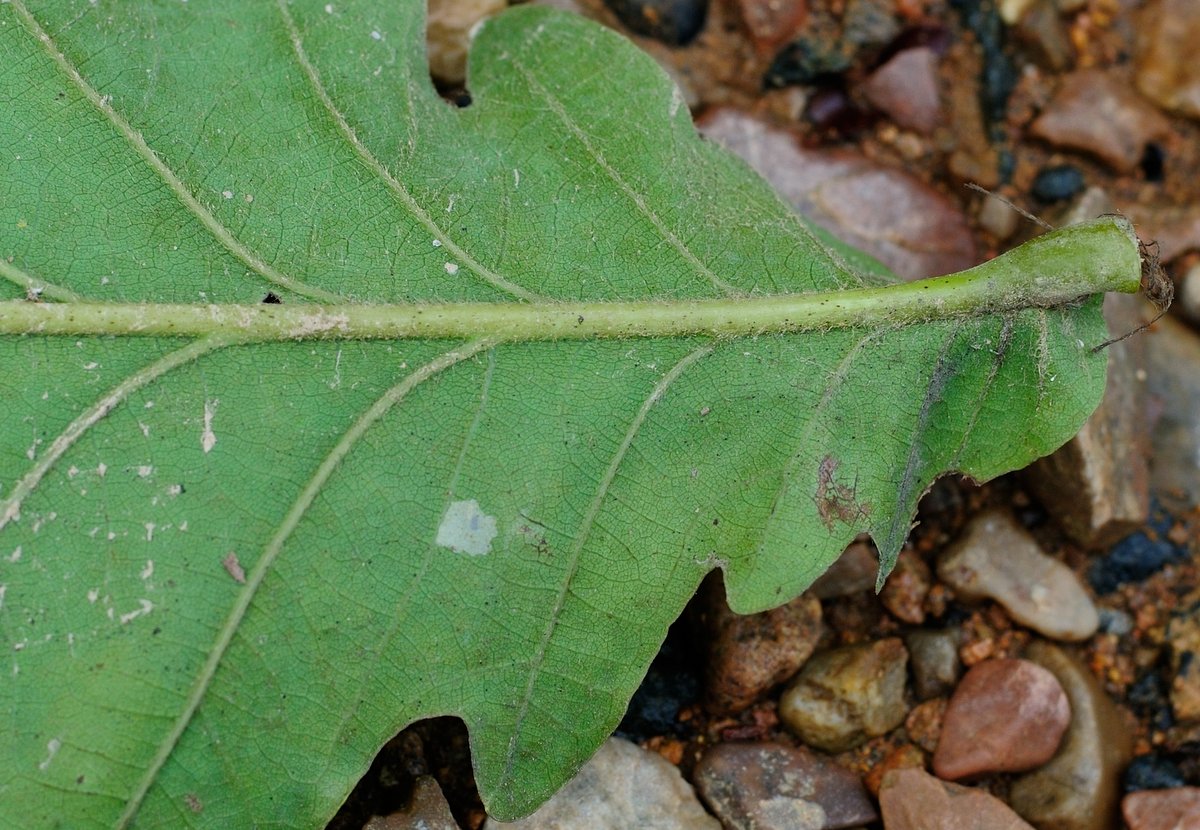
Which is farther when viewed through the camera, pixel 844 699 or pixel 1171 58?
pixel 1171 58

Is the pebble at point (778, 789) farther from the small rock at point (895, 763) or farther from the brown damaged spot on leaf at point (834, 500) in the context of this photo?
the brown damaged spot on leaf at point (834, 500)

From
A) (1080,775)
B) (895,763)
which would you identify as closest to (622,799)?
(895,763)

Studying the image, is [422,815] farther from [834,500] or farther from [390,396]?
[834,500]

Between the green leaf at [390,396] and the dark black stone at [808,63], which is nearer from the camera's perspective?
the green leaf at [390,396]

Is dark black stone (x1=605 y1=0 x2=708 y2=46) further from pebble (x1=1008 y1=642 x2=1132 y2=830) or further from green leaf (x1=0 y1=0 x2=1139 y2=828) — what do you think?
pebble (x1=1008 y1=642 x2=1132 y2=830)

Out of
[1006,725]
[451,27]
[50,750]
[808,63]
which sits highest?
[451,27]

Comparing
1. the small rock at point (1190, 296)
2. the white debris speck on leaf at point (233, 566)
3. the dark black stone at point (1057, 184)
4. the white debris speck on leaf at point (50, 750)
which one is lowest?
the white debris speck on leaf at point (50, 750)

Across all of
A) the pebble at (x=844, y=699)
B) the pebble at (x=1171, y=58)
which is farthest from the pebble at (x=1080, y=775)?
the pebble at (x=1171, y=58)

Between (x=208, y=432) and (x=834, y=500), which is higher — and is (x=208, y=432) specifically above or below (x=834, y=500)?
above
